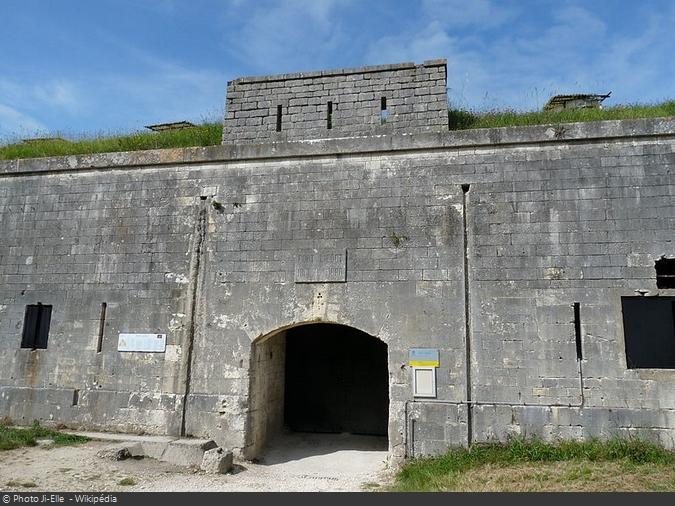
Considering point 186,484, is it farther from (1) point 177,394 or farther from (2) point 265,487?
(1) point 177,394

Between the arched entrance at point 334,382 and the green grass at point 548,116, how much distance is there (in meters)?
4.52

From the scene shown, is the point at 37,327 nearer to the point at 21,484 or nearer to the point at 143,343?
the point at 143,343

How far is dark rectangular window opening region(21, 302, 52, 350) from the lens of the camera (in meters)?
8.94

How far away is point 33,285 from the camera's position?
356 inches

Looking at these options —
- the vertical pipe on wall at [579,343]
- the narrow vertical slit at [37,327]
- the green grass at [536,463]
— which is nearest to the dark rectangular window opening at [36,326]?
the narrow vertical slit at [37,327]

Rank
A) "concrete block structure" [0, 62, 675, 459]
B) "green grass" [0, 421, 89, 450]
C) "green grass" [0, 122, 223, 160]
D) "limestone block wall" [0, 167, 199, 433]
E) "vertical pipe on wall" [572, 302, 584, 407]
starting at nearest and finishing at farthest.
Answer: "vertical pipe on wall" [572, 302, 584, 407], "concrete block structure" [0, 62, 675, 459], "green grass" [0, 421, 89, 450], "limestone block wall" [0, 167, 199, 433], "green grass" [0, 122, 223, 160]

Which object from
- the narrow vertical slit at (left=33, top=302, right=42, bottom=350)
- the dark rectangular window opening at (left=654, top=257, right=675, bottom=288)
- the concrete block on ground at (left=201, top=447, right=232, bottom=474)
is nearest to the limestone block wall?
the narrow vertical slit at (left=33, top=302, right=42, bottom=350)

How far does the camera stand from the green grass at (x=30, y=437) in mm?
7352

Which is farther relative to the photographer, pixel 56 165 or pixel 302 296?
pixel 56 165

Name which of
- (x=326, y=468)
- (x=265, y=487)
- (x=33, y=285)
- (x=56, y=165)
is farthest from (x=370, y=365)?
(x=56, y=165)

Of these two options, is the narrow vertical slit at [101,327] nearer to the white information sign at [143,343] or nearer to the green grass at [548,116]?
the white information sign at [143,343]

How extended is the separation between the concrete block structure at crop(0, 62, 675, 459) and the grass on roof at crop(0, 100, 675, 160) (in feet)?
3.38

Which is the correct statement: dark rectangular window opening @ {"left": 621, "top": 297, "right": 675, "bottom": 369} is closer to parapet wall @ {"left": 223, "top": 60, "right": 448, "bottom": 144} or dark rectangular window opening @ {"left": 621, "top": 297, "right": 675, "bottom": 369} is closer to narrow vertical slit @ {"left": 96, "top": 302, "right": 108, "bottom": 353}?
parapet wall @ {"left": 223, "top": 60, "right": 448, "bottom": 144}

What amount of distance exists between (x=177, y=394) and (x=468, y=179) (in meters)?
5.62
